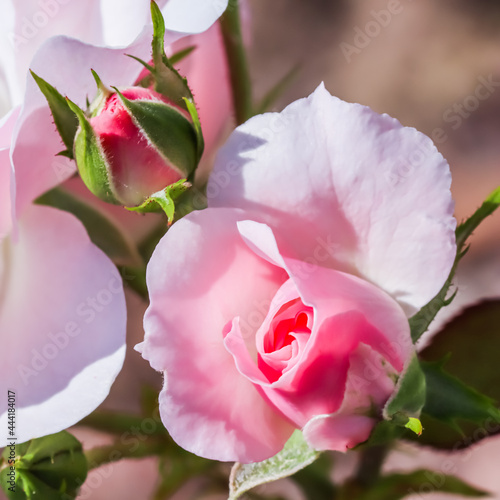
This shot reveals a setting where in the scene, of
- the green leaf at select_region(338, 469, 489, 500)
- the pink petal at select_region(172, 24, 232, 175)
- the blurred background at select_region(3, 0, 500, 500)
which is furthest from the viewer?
the blurred background at select_region(3, 0, 500, 500)

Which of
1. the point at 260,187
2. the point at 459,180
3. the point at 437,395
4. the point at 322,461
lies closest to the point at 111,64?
the point at 260,187

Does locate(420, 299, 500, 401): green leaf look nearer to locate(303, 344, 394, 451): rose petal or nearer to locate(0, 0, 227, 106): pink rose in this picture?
locate(303, 344, 394, 451): rose petal

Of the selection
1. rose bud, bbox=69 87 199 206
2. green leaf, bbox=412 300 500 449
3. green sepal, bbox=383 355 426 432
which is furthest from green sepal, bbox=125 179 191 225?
green leaf, bbox=412 300 500 449

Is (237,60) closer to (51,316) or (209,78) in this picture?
(209,78)

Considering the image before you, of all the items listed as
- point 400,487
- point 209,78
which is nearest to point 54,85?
point 209,78

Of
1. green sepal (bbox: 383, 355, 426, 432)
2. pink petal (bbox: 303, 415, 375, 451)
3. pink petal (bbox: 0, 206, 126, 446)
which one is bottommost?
pink petal (bbox: 0, 206, 126, 446)

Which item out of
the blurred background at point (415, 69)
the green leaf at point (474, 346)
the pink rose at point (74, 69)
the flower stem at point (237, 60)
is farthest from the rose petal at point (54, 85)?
the blurred background at point (415, 69)
